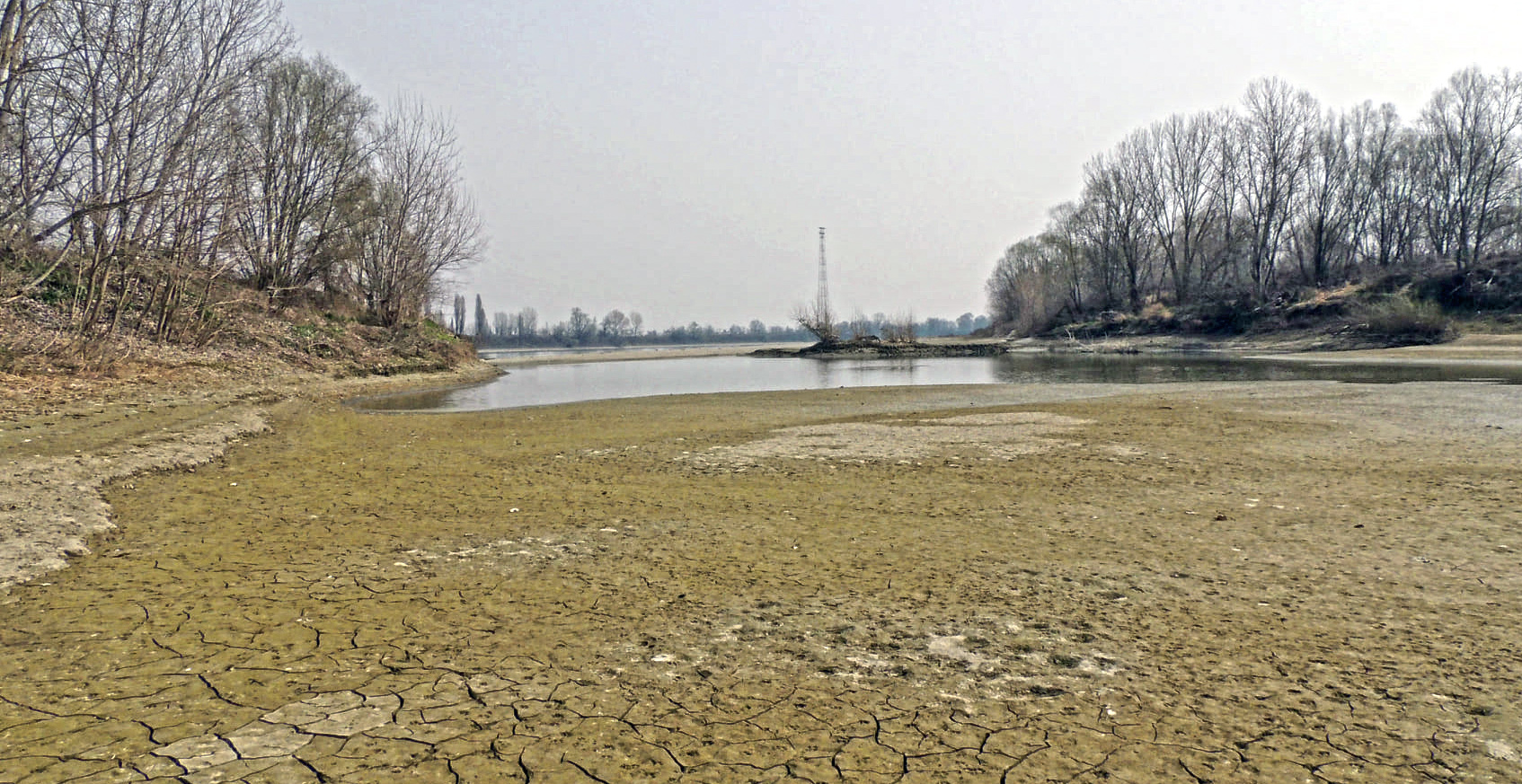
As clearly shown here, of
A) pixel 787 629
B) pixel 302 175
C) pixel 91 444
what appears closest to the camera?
pixel 787 629

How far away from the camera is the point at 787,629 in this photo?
3.91m

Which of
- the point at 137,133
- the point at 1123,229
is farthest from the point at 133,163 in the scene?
the point at 1123,229

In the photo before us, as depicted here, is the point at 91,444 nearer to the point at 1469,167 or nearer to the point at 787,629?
the point at 787,629

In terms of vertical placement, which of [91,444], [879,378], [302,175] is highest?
[302,175]

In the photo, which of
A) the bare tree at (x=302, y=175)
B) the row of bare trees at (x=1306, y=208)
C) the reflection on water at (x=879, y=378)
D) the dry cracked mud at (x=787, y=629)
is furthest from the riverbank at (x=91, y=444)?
the row of bare trees at (x=1306, y=208)

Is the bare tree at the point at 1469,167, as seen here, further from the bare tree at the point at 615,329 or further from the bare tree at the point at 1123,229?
the bare tree at the point at 615,329

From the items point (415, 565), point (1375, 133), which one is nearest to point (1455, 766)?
point (415, 565)

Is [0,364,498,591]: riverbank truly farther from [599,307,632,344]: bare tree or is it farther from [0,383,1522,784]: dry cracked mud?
[599,307,632,344]: bare tree

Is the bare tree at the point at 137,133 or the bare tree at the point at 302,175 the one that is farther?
the bare tree at the point at 302,175

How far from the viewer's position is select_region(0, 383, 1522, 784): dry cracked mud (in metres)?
2.69

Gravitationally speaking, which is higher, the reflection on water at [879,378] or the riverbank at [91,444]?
the riverbank at [91,444]

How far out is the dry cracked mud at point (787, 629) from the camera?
8.81ft

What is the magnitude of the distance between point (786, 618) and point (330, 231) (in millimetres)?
33795

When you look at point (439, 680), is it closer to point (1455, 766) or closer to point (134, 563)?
point (134, 563)
